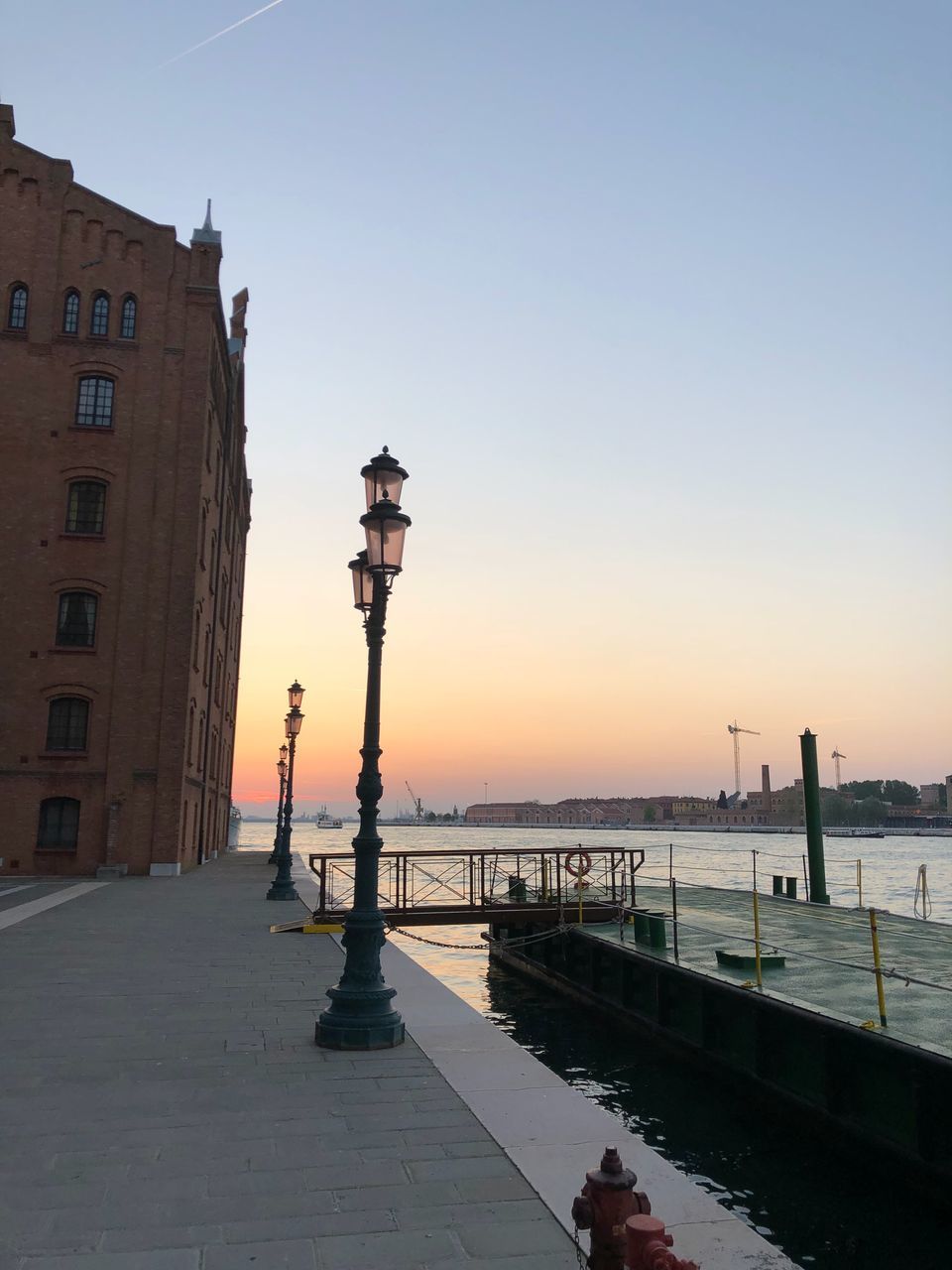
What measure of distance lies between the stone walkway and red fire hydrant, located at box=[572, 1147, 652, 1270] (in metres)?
0.66

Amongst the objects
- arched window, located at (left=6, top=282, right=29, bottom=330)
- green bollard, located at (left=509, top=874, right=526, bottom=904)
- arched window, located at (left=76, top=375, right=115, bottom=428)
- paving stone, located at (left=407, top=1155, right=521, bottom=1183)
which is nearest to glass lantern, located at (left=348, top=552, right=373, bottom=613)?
paving stone, located at (left=407, top=1155, right=521, bottom=1183)

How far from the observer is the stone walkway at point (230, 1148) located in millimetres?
4695

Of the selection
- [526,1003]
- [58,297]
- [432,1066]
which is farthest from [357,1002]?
[58,297]

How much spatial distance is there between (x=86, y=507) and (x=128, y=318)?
7052mm

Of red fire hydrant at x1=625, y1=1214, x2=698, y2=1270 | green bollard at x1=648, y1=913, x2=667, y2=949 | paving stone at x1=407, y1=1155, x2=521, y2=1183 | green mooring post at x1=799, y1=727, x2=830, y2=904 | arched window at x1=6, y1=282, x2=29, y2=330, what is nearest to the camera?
red fire hydrant at x1=625, y1=1214, x2=698, y2=1270

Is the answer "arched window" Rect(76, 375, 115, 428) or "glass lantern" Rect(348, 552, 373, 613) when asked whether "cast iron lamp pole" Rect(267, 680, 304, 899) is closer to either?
"arched window" Rect(76, 375, 115, 428)

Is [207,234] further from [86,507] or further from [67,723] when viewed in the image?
[67,723]

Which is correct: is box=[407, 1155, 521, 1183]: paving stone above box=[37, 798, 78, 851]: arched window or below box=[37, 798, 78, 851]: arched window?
below

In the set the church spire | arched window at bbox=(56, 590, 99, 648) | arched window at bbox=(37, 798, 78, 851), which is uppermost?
the church spire

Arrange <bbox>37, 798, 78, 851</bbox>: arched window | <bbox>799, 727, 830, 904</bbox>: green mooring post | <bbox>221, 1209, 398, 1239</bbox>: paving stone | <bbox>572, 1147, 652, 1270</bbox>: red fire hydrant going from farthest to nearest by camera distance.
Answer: <bbox>37, 798, 78, 851</bbox>: arched window → <bbox>799, 727, 830, 904</bbox>: green mooring post → <bbox>221, 1209, 398, 1239</bbox>: paving stone → <bbox>572, 1147, 652, 1270</bbox>: red fire hydrant

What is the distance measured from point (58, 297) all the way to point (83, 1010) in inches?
1190

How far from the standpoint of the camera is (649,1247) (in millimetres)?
3641

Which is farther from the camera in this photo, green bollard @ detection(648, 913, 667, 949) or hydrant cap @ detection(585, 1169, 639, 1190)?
green bollard @ detection(648, 913, 667, 949)

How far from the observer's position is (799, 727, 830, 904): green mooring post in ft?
77.7
